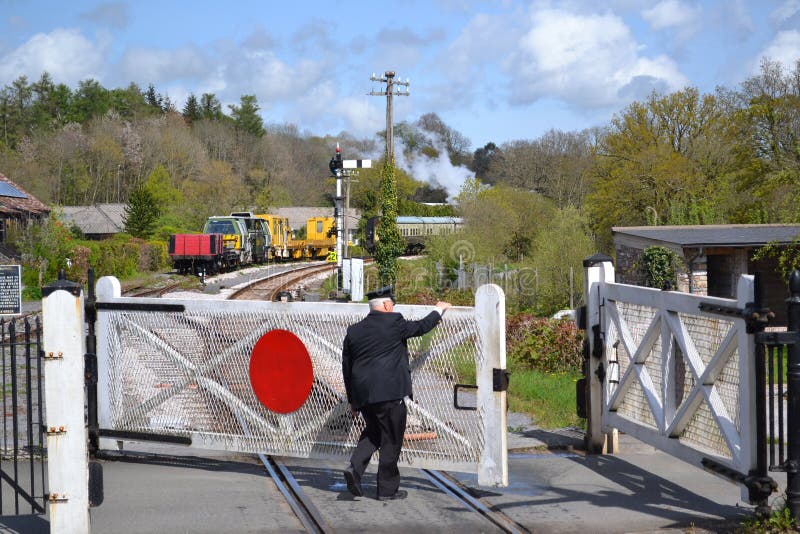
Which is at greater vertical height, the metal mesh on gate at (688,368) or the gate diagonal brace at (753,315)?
the gate diagonal brace at (753,315)

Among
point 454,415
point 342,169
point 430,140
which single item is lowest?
point 454,415

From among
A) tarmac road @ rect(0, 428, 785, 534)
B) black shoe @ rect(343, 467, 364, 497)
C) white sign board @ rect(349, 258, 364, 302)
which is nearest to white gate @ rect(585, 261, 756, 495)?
tarmac road @ rect(0, 428, 785, 534)

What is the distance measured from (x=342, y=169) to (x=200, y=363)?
21488mm

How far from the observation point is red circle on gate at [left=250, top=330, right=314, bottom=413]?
6.93 m

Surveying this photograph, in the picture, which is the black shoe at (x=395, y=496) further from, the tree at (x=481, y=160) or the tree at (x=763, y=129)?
the tree at (x=481, y=160)

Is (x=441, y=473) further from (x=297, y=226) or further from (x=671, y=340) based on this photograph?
(x=297, y=226)

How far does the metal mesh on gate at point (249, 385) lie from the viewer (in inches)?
259

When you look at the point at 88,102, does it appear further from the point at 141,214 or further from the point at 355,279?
the point at 355,279

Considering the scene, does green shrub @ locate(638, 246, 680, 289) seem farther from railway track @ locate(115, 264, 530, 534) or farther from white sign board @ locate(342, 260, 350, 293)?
railway track @ locate(115, 264, 530, 534)

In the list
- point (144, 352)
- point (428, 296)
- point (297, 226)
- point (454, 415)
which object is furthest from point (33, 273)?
point (297, 226)

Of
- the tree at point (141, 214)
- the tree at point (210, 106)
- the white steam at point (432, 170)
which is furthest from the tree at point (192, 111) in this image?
the tree at point (141, 214)

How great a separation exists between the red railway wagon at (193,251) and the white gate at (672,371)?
3127 centimetres

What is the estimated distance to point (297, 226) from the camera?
250ft

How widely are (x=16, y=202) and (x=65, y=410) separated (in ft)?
134
